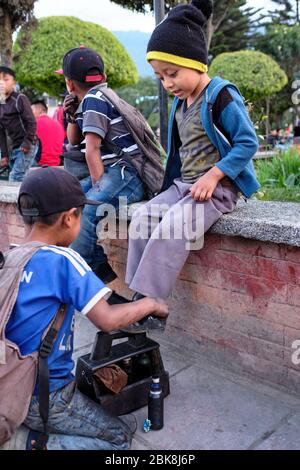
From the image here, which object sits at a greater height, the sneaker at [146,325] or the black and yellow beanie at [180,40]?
the black and yellow beanie at [180,40]

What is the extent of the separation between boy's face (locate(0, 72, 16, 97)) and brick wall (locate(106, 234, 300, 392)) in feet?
12.3

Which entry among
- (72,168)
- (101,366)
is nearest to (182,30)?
(72,168)

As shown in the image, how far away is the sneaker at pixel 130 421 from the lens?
2.31 metres

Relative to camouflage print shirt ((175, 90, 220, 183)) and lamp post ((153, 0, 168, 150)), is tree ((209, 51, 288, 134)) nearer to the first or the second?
lamp post ((153, 0, 168, 150))

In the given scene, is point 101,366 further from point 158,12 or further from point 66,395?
point 158,12

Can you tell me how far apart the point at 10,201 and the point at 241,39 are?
39889mm

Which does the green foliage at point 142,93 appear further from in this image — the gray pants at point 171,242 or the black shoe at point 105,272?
the gray pants at point 171,242

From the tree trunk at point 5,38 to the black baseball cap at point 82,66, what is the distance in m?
6.86

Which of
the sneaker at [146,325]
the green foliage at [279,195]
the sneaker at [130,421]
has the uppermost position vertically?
the green foliage at [279,195]

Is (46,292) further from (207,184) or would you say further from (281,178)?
(281,178)

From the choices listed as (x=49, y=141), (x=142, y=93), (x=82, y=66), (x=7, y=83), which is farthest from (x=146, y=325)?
(x=142, y=93)

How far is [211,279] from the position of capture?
2.84m

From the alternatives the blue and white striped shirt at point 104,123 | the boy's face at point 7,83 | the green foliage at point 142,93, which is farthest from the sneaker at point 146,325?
the green foliage at point 142,93
